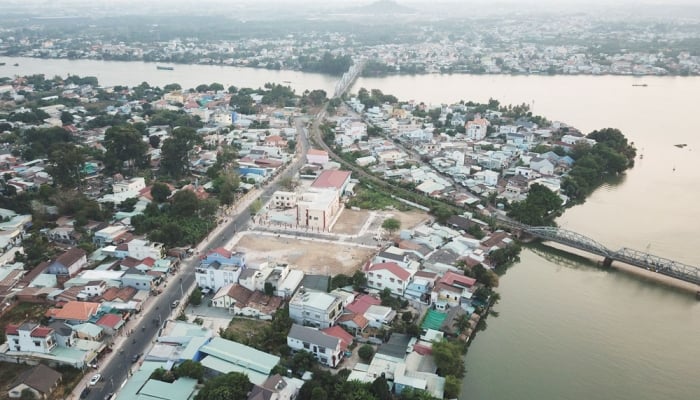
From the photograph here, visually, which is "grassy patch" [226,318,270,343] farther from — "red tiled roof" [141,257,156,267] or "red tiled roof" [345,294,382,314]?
"red tiled roof" [141,257,156,267]

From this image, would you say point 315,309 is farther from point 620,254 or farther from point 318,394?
point 620,254

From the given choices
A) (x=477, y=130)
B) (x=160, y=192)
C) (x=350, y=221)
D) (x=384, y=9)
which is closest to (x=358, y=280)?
(x=350, y=221)

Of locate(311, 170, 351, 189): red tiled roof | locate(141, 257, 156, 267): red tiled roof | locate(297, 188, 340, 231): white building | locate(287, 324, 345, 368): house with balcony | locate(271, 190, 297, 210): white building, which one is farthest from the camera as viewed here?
locate(311, 170, 351, 189): red tiled roof

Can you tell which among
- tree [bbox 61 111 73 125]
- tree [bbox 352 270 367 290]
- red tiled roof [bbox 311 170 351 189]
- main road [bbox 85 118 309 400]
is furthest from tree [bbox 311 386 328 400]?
tree [bbox 61 111 73 125]

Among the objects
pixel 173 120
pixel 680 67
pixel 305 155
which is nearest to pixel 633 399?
pixel 305 155

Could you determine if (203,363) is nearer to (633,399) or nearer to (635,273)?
(633,399)
